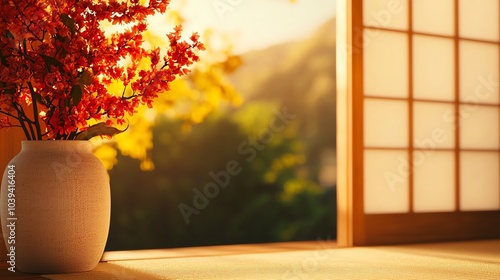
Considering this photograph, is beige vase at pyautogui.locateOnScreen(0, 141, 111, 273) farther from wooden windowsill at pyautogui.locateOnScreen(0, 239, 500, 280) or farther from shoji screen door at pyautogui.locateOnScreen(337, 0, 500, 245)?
shoji screen door at pyautogui.locateOnScreen(337, 0, 500, 245)

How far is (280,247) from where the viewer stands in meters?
3.42

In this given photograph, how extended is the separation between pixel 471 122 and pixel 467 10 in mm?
606

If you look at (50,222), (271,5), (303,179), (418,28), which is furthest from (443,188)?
(271,5)

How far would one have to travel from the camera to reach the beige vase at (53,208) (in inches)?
91.1

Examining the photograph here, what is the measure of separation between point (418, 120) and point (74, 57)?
6.71 ft

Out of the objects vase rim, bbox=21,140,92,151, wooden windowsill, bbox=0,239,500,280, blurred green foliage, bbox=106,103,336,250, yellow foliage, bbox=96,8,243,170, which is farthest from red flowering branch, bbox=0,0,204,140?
blurred green foliage, bbox=106,103,336,250

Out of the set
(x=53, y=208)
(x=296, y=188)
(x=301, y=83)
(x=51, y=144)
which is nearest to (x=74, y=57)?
(x=51, y=144)

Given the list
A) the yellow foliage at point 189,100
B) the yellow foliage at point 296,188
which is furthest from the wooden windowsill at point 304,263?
the yellow foliage at point 296,188

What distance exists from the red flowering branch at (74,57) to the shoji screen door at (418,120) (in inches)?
53.3

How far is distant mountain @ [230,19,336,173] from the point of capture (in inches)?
263

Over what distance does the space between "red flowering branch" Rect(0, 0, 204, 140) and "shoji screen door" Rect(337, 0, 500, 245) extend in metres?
1.35

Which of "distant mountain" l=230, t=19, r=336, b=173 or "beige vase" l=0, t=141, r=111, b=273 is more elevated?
"distant mountain" l=230, t=19, r=336, b=173

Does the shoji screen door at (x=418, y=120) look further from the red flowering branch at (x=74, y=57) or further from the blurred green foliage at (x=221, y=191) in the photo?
the blurred green foliage at (x=221, y=191)

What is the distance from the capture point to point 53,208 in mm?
2314
